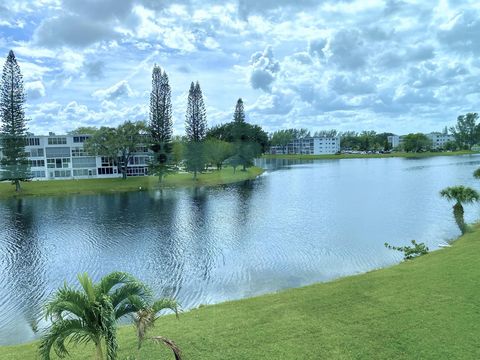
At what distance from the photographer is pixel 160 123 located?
72438 mm

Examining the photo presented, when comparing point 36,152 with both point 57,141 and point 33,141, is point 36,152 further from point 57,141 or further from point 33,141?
point 57,141

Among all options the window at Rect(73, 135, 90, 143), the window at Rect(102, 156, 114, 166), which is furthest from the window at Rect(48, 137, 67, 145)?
the window at Rect(102, 156, 114, 166)

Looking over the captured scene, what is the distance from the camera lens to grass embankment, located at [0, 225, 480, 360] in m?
7.80

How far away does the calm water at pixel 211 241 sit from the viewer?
1753cm

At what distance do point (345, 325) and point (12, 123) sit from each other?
2554 inches

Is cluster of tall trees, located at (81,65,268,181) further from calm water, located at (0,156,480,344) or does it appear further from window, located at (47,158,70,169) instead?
calm water, located at (0,156,480,344)

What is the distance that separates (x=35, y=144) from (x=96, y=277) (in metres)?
64.8

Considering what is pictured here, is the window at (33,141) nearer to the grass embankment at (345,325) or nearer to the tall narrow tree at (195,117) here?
the tall narrow tree at (195,117)

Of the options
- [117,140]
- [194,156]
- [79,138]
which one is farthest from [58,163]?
[194,156]

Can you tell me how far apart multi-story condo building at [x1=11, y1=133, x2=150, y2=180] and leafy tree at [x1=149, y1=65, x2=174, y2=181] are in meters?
5.93

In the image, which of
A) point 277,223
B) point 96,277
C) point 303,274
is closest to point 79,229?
A: point 96,277

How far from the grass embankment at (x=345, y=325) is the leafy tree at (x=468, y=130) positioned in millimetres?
177661

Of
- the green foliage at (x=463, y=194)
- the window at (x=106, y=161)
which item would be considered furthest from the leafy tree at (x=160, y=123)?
the green foliage at (x=463, y=194)

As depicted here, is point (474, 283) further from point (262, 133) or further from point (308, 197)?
point (262, 133)
